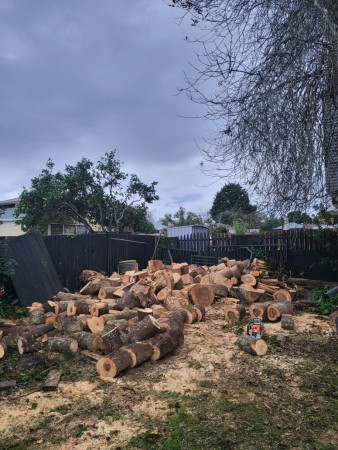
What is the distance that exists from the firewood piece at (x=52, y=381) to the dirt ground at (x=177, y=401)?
2.5 inches

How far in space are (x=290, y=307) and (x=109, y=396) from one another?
4.06 metres

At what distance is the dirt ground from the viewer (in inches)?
100.0

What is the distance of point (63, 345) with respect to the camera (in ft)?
14.2

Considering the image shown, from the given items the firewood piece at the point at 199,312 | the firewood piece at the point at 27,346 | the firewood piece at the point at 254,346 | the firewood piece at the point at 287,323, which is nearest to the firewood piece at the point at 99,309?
the firewood piece at the point at 27,346

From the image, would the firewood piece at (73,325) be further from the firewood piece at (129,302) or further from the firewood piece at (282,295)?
the firewood piece at (282,295)

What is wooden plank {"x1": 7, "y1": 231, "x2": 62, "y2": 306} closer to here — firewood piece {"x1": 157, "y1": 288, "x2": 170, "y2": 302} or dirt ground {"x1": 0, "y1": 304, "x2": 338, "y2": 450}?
firewood piece {"x1": 157, "y1": 288, "x2": 170, "y2": 302}

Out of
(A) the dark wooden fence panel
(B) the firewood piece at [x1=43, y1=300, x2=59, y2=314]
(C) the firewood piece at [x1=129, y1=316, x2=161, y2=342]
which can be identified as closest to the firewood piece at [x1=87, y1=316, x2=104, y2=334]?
(C) the firewood piece at [x1=129, y1=316, x2=161, y2=342]

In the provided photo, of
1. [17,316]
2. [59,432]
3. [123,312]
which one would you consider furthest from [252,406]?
[17,316]

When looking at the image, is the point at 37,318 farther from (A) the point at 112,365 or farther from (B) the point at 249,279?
(B) the point at 249,279

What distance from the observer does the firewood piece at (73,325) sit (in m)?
4.93

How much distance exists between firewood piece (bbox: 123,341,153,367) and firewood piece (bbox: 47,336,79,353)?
82 centimetres

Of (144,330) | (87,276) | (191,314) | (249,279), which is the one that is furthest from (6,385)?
(249,279)

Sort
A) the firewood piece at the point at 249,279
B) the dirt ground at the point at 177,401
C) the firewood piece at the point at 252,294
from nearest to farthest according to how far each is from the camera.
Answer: the dirt ground at the point at 177,401
the firewood piece at the point at 252,294
the firewood piece at the point at 249,279

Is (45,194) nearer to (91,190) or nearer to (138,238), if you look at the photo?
(91,190)
